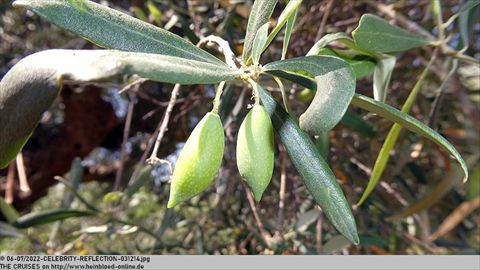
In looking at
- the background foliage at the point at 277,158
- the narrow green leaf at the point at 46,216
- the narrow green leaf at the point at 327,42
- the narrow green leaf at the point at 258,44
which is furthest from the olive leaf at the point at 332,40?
the narrow green leaf at the point at 46,216

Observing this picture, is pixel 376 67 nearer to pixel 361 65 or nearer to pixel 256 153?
pixel 361 65

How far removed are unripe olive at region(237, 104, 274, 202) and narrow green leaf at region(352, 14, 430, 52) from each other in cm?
30

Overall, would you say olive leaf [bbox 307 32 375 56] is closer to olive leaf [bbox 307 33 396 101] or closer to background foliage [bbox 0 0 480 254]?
olive leaf [bbox 307 33 396 101]

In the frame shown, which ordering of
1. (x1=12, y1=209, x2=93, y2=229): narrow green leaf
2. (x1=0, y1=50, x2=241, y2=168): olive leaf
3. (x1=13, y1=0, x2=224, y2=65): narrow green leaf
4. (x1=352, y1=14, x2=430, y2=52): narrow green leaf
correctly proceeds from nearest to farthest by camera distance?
(x1=0, y1=50, x2=241, y2=168): olive leaf
(x1=13, y1=0, x2=224, y2=65): narrow green leaf
(x1=352, y1=14, x2=430, y2=52): narrow green leaf
(x1=12, y1=209, x2=93, y2=229): narrow green leaf

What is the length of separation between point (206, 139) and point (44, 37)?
2.12m

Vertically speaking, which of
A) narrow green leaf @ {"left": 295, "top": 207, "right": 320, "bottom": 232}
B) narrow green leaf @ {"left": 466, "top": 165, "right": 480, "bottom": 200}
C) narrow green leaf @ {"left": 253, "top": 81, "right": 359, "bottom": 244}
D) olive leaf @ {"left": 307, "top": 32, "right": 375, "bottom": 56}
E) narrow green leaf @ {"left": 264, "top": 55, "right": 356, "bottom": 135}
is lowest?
narrow green leaf @ {"left": 295, "top": 207, "right": 320, "bottom": 232}

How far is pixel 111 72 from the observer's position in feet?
1.27

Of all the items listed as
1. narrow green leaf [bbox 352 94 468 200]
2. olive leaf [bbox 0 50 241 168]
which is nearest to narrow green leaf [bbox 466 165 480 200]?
narrow green leaf [bbox 352 94 468 200]

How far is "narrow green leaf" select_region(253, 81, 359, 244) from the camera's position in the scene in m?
0.56

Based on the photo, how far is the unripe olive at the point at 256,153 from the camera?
52 centimetres

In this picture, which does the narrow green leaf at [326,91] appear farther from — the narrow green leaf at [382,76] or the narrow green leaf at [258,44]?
the narrow green leaf at [382,76]

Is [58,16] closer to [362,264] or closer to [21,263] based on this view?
[21,263]

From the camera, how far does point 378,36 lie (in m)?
0.80

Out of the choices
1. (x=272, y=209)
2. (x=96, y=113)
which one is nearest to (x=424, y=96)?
(x=272, y=209)
